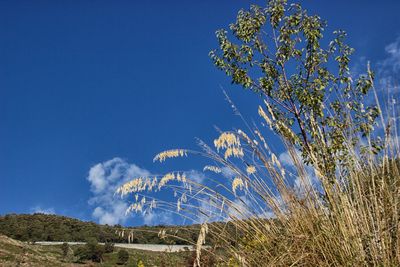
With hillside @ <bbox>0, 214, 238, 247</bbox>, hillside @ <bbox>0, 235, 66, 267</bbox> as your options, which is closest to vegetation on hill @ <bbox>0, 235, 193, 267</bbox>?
hillside @ <bbox>0, 235, 66, 267</bbox>

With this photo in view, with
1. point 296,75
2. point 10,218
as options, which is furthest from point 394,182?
point 10,218

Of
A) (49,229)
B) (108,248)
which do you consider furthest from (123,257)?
(49,229)

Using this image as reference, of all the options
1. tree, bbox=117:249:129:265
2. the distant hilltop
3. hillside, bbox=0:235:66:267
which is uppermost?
the distant hilltop

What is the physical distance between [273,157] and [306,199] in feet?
1.48

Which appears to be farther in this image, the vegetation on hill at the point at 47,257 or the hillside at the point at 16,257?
the vegetation on hill at the point at 47,257

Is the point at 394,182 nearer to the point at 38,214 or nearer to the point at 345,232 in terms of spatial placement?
the point at 345,232

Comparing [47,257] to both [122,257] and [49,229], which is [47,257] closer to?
[122,257]

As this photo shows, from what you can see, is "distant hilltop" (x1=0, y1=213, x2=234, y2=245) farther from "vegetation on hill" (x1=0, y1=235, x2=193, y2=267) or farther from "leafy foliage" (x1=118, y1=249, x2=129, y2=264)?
"leafy foliage" (x1=118, y1=249, x2=129, y2=264)

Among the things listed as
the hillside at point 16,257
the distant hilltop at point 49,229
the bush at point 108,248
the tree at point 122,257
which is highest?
the distant hilltop at point 49,229

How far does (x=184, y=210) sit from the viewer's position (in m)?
A: 3.44

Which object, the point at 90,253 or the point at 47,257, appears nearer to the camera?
the point at 47,257

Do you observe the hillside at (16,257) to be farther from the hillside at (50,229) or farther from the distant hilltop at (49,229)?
the hillside at (50,229)

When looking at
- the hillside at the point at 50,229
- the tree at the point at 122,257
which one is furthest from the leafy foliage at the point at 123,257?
the hillside at the point at 50,229

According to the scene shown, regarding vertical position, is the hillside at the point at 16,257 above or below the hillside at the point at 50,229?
below
